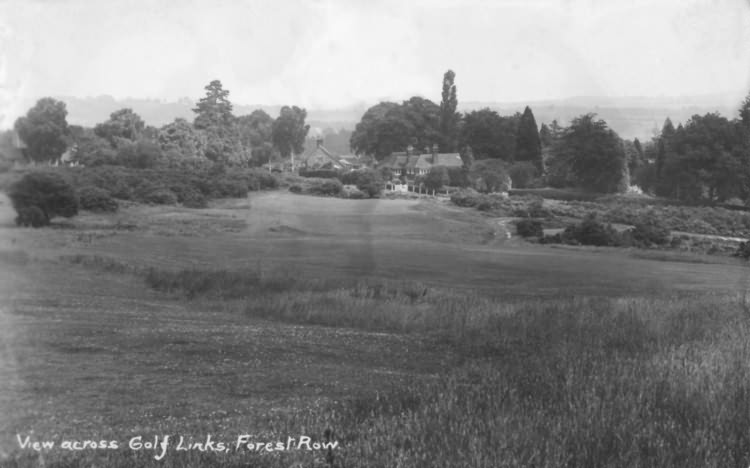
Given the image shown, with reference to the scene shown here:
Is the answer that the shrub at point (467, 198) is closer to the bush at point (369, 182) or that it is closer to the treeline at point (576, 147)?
the treeline at point (576, 147)

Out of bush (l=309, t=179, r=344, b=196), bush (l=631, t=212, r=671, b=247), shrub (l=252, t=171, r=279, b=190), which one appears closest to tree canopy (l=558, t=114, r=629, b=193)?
bush (l=631, t=212, r=671, b=247)

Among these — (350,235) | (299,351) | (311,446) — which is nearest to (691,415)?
(311,446)

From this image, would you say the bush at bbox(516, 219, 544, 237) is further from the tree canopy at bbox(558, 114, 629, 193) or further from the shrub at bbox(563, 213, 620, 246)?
the tree canopy at bbox(558, 114, 629, 193)

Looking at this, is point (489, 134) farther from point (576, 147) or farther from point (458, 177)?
point (576, 147)

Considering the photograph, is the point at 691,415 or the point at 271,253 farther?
the point at 271,253

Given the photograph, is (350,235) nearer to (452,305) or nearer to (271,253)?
(271,253)
